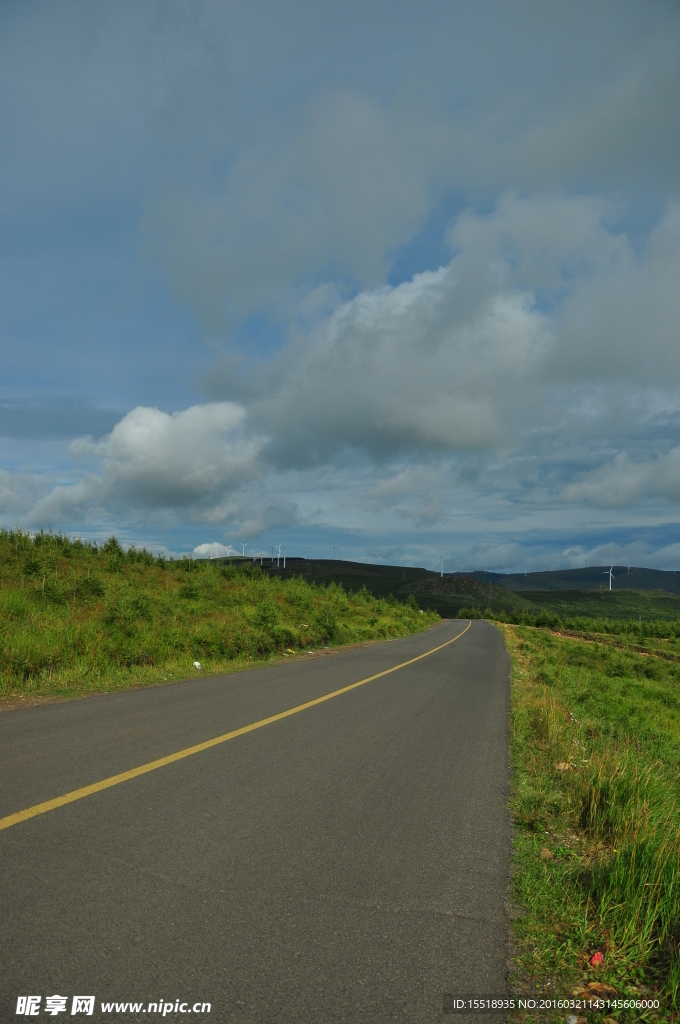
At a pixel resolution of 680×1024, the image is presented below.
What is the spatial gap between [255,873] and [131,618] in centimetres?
1394

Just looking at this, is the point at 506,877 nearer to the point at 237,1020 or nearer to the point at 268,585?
the point at 237,1020

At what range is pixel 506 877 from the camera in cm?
427

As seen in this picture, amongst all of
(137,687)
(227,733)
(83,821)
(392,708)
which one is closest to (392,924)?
(83,821)

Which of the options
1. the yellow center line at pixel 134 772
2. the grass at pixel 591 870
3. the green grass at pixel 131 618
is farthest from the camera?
the green grass at pixel 131 618

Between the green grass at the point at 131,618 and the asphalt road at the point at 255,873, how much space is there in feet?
15.1

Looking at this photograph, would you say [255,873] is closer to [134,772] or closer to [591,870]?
[591,870]

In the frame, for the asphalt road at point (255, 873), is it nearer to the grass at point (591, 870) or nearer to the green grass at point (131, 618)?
the grass at point (591, 870)

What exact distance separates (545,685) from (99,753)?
48.3ft

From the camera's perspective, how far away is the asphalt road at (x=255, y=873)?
9.43 ft

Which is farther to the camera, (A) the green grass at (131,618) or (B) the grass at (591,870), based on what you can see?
(A) the green grass at (131,618)

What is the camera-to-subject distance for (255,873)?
13.1 ft

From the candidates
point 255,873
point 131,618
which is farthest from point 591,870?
point 131,618

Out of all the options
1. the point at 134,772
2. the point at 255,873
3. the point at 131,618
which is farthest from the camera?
the point at 131,618

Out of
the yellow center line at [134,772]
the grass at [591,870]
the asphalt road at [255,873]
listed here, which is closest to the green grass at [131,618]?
the yellow center line at [134,772]
